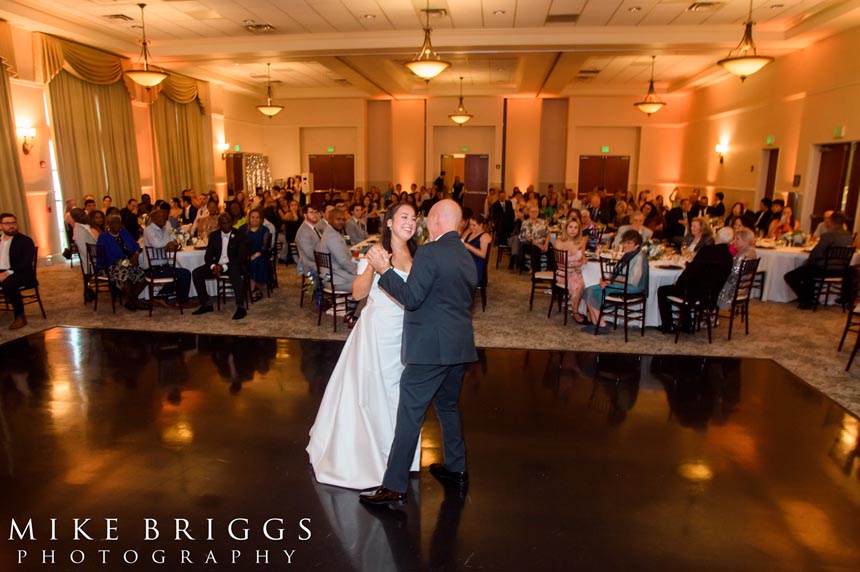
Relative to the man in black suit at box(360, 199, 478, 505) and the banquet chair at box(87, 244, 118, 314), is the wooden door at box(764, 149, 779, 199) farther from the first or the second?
the banquet chair at box(87, 244, 118, 314)

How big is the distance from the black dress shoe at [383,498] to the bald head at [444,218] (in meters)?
1.46

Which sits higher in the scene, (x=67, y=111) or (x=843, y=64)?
(x=843, y=64)

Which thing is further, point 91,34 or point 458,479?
point 91,34

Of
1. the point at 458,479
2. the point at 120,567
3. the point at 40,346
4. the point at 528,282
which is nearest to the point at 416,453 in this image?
the point at 458,479

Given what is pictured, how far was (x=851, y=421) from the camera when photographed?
4512 millimetres

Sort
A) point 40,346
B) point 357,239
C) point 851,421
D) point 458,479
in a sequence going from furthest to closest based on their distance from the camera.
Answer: point 357,239
point 40,346
point 851,421
point 458,479

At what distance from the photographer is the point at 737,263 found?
6.71 meters

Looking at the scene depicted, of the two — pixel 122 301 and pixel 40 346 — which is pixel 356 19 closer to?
pixel 122 301

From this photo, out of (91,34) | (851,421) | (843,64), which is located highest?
(91,34)

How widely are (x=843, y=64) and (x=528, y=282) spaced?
6599 mm

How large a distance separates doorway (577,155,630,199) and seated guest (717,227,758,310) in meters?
12.3

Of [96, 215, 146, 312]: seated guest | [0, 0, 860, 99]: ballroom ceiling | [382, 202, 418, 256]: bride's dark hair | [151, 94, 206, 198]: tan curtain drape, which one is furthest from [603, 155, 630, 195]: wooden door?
[382, 202, 418, 256]: bride's dark hair

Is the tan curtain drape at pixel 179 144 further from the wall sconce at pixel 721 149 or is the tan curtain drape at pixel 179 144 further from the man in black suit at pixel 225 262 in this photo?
the wall sconce at pixel 721 149

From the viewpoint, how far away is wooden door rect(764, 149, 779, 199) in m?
12.6
